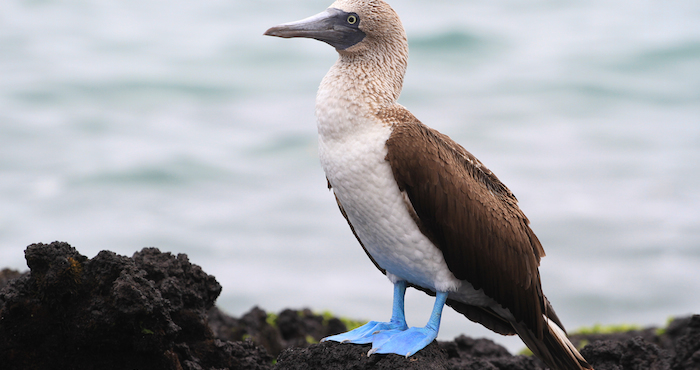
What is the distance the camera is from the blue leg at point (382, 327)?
15.3ft

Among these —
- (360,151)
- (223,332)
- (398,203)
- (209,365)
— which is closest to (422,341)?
(398,203)

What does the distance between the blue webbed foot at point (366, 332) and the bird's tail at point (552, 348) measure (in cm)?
95

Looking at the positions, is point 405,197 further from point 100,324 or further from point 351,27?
point 100,324

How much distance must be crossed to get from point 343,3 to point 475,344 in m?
4.19

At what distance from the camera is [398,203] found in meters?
4.47

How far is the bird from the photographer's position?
444 cm

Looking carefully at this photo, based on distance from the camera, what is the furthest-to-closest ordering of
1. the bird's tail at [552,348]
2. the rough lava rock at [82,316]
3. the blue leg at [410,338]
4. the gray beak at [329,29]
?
the bird's tail at [552,348], the gray beak at [329,29], the blue leg at [410,338], the rough lava rock at [82,316]

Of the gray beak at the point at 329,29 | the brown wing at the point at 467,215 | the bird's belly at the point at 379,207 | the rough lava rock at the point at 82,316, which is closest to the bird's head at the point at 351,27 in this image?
the gray beak at the point at 329,29

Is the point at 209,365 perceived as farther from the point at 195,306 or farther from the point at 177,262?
the point at 177,262

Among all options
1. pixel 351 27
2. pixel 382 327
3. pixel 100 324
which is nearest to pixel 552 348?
pixel 382 327

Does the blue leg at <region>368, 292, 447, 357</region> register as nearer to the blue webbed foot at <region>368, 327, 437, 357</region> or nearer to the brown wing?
the blue webbed foot at <region>368, 327, 437, 357</region>

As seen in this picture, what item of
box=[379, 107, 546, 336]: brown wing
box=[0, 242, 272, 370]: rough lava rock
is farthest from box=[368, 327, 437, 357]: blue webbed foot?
box=[0, 242, 272, 370]: rough lava rock

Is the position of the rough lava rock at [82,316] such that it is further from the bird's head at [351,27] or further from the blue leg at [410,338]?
the bird's head at [351,27]

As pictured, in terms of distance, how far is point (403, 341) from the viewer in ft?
15.0
